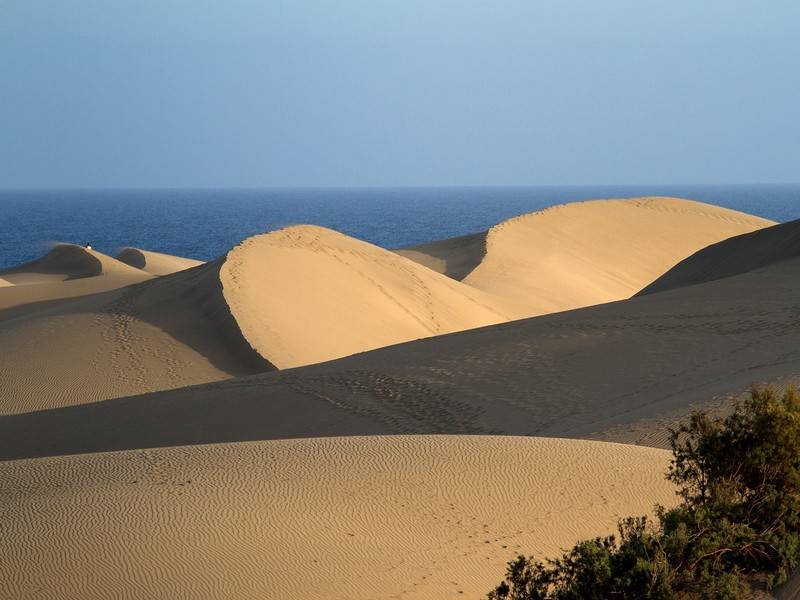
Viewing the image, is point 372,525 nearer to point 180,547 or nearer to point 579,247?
point 180,547

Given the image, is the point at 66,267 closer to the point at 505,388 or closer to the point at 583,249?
the point at 583,249

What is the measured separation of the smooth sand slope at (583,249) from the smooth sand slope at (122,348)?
12.1m

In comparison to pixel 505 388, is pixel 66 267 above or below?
below

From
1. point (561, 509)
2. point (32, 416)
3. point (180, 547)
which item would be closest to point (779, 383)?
point (561, 509)

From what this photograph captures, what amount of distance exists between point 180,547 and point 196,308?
15.1 metres

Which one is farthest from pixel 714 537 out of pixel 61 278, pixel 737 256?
pixel 61 278

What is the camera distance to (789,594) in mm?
5086

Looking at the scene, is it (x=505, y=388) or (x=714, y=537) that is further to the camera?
(x=505, y=388)

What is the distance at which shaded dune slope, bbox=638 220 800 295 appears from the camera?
2055cm

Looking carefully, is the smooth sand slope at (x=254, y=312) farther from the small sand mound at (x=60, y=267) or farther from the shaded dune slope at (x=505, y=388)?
the shaded dune slope at (x=505, y=388)

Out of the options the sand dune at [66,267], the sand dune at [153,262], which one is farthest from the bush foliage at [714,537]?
the sand dune at [153,262]

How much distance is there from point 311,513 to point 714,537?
2589 millimetres

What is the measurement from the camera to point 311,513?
6.62 m

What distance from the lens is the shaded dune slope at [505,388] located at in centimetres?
1148
